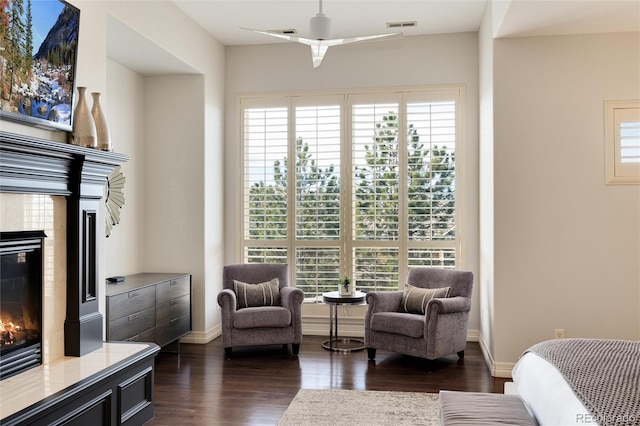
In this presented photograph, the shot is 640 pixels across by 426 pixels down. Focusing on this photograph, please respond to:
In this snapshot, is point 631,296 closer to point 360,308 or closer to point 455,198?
point 455,198

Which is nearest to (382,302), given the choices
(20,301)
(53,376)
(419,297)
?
(419,297)

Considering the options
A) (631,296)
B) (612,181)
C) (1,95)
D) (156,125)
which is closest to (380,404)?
(631,296)

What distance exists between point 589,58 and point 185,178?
3932 millimetres

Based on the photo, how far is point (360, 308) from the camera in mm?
6152

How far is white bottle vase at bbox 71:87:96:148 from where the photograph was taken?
3461 millimetres

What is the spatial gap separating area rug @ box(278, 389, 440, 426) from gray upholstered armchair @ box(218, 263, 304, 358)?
3.55ft

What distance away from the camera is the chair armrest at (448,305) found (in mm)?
4722

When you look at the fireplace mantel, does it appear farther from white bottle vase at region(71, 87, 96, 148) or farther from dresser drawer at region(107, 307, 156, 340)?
dresser drawer at region(107, 307, 156, 340)

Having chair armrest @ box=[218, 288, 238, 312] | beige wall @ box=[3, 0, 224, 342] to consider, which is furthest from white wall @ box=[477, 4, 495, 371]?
beige wall @ box=[3, 0, 224, 342]

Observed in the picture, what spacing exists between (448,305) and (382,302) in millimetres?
649

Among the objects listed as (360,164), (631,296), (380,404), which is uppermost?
(360,164)

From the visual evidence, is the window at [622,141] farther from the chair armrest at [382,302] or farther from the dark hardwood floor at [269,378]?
the chair armrest at [382,302]

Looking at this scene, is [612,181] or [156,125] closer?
[612,181]

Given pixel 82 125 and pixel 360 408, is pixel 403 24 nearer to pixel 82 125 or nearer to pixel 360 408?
pixel 82 125
